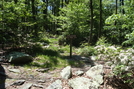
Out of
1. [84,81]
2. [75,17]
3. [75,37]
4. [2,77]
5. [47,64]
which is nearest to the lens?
[84,81]

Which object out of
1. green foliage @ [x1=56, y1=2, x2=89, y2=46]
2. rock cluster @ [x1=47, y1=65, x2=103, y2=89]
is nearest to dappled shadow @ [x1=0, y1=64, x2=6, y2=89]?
rock cluster @ [x1=47, y1=65, x2=103, y2=89]

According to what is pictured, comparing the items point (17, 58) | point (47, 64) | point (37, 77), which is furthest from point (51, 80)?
point (17, 58)

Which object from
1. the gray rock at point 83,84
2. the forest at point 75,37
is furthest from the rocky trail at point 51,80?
the forest at point 75,37

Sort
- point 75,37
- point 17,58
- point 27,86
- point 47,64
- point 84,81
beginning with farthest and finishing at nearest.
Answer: point 75,37 → point 47,64 → point 17,58 → point 84,81 → point 27,86

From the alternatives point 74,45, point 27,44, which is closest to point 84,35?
point 74,45

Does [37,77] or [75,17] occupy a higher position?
[75,17]

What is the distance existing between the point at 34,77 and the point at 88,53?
4622mm

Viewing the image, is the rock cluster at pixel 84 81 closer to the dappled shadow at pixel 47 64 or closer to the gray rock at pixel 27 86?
the gray rock at pixel 27 86

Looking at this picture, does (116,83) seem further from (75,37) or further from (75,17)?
(75,17)

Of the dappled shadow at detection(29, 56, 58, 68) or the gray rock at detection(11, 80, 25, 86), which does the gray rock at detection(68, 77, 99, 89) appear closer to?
the gray rock at detection(11, 80, 25, 86)

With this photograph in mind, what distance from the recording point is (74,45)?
1109 cm

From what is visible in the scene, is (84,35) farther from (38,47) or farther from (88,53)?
(38,47)

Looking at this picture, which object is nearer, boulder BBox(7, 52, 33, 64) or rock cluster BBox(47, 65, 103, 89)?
rock cluster BBox(47, 65, 103, 89)

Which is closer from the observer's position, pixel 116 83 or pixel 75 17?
pixel 116 83
